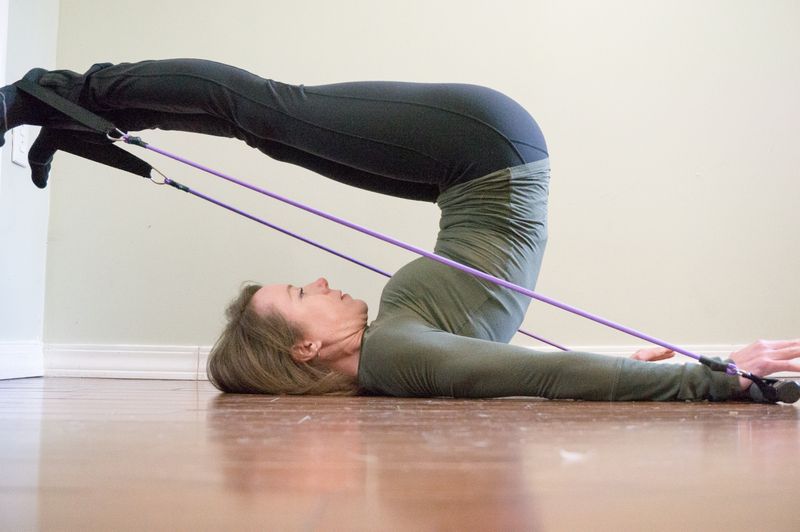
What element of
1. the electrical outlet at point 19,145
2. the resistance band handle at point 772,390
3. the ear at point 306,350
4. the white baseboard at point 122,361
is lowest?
the white baseboard at point 122,361

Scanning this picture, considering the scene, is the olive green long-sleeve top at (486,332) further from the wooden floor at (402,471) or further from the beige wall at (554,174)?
the beige wall at (554,174)

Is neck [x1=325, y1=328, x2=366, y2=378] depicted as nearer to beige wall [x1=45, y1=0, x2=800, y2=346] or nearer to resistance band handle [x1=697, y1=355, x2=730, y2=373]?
resistance band handle [x1=697, y1=355, x2=730, y2=373]

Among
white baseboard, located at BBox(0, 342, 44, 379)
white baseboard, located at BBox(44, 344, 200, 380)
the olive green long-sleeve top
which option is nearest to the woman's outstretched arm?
the olive green long-sleeve top

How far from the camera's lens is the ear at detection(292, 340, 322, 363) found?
1.64 m

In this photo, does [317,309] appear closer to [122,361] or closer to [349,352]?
[349,352]

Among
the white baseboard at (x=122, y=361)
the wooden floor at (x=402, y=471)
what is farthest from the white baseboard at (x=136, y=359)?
the wooden floor at (x=402, y=471)

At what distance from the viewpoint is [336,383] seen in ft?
5.40

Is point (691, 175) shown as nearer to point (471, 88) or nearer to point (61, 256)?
point (471, 88)

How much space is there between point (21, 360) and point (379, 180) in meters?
1.40

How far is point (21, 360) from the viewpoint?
241 cm

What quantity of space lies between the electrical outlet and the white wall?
0.02m

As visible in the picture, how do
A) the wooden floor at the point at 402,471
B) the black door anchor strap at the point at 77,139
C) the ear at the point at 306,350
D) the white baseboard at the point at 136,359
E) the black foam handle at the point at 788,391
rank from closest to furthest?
the wooden floor at the point at 402,471
the black foam handle at the point at 788,391
the black door anchor strap at the point at 77,139
the ear at the point at 306,350
the white baseboard at the point at 136,359

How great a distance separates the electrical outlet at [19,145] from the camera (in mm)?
2281

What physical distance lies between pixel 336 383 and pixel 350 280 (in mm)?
908
